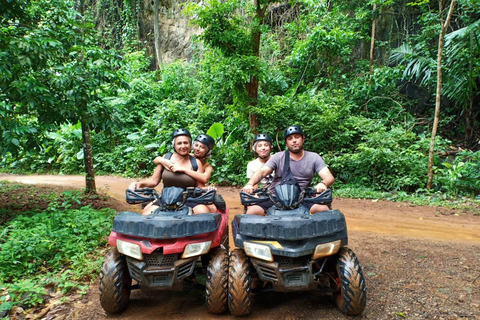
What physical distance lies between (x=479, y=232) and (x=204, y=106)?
10402 millimetres

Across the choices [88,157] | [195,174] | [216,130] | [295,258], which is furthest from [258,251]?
[216,130]

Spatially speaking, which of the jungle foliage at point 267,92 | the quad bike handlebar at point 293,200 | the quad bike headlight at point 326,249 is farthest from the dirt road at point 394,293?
the jungle foliage at point 267,92

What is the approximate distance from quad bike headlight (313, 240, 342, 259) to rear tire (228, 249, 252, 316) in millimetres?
593

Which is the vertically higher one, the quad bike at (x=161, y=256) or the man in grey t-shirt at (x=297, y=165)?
the man in grey t-shirt at (x=297, y=165)

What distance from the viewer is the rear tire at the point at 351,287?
8.71 feet

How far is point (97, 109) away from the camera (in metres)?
5.84

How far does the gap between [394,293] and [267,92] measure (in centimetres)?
1033

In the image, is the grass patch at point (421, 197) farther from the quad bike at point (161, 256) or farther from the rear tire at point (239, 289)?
the quad bike at point (161, 256)

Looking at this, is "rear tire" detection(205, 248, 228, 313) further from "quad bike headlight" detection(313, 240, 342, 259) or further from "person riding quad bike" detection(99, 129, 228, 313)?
"quad bike headlight" detection(313, 240, 342, 259)

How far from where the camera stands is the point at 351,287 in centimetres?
266

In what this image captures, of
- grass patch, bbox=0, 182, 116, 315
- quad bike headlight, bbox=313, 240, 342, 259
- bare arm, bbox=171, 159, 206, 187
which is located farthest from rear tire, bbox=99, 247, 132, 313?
quad bike headlight, bbox=313, 240, 342, 259

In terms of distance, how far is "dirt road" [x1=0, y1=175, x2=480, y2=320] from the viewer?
9.49ft

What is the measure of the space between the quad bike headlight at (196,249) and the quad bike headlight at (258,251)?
Result: 0.33m

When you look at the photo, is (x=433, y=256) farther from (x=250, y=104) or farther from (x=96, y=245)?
(x=250, y=104)
